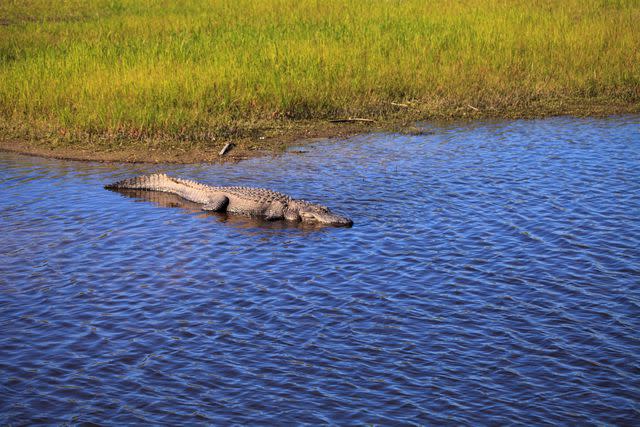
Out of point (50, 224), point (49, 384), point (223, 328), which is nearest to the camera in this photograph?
point (49, 384)

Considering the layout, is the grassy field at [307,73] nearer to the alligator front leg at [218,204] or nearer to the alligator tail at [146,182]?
the alligator tail at [146,182]

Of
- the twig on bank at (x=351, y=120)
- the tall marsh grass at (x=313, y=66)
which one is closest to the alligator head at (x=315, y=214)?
the tall marsh grass at (x=313, y=66)

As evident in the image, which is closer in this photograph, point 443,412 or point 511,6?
point 443,412

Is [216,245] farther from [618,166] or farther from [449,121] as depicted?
[449,121]

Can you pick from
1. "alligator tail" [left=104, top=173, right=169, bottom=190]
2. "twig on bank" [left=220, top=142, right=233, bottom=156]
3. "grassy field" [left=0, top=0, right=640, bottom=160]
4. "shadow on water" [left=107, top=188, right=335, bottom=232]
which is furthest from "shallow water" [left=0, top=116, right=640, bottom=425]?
"grassy field" [left=0, top=0, right=640, bottom=160]

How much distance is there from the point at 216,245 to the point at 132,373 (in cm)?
291

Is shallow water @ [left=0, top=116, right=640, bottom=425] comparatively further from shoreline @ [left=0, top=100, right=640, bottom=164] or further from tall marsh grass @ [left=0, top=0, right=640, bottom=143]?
tall marsh grass @ [left=0, top=0, right=640, bottom=143]

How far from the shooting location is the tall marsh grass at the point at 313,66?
13617mm

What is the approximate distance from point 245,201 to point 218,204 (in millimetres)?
385

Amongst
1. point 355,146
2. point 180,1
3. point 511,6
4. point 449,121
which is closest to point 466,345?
point 355,146

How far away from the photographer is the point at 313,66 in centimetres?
1482

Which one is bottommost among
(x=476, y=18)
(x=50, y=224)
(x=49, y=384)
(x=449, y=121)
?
(x=49, y=384)

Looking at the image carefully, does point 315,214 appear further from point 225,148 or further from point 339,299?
point 225,148

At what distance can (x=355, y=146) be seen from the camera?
12.7 metres
